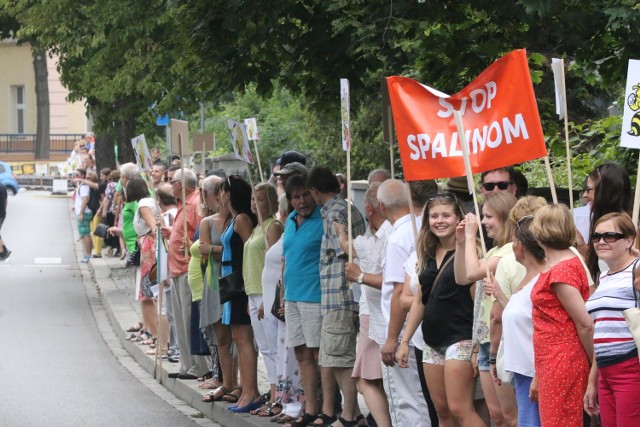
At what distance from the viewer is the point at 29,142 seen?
7206cm

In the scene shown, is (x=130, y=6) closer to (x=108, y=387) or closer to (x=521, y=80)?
(x=108, y=387)

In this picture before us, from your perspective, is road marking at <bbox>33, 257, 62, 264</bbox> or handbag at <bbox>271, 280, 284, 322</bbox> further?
road marking at <bbox>33, 257, 62, 264</bbox>

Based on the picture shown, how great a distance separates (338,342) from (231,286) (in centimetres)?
202

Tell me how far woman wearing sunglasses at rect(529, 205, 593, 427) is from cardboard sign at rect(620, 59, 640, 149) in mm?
657

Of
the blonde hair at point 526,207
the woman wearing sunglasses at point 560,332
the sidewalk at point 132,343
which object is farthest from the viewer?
the sidewalk at point 132,343

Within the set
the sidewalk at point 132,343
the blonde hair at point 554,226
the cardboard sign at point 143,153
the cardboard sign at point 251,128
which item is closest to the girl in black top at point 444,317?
the blonde hair at point 554,226

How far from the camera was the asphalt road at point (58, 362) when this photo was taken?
11750mm

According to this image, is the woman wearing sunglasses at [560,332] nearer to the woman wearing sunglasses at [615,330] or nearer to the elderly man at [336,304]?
the woman wearing sunglasses at [615,330]

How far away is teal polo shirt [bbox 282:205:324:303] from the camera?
9.87 meters

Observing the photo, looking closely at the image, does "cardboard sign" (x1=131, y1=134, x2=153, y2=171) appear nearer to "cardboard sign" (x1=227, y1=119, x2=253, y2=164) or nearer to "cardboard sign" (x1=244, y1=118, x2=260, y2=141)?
"cardboard sign" (x1=244, y1=118, x2=260, y2=141)

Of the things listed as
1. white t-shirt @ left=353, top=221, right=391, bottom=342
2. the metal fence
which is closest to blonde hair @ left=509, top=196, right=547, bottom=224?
white t-shirt @ left=353, top=221, right=391, bottom=342

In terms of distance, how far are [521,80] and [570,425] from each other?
1925 millimetres

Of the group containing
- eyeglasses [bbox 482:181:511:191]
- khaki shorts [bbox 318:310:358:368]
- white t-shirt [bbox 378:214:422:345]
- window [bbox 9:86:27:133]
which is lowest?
khaki shorts [bbox 318:310:358:368]

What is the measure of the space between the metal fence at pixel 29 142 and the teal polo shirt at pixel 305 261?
6211 cm
